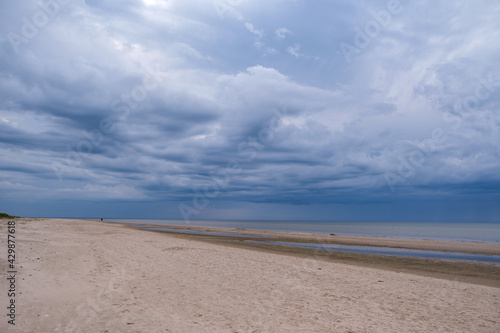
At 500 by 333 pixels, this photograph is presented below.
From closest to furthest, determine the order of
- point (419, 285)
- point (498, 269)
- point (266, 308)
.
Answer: point (266, 308)
point (419, 285)
point (498, 269)

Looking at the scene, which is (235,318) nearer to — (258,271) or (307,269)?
(258,271)

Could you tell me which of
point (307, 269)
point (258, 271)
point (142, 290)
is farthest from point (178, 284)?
point (307, 269)

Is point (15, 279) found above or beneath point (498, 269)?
above

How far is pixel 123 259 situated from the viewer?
18812 millimetres

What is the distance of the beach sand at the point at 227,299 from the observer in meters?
9.00

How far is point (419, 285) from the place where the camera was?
51.3 ft

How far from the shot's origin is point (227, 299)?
11680mm

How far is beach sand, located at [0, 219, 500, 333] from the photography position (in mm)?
9000

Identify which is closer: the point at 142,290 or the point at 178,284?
the point at 142,290

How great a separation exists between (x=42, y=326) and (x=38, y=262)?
9.61 meters

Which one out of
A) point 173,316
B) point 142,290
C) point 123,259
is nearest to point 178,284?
point 142,290

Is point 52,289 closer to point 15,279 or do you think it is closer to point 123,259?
point 15,279

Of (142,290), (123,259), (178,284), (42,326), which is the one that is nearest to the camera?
(42,326)

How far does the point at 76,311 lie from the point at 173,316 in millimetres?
2813
